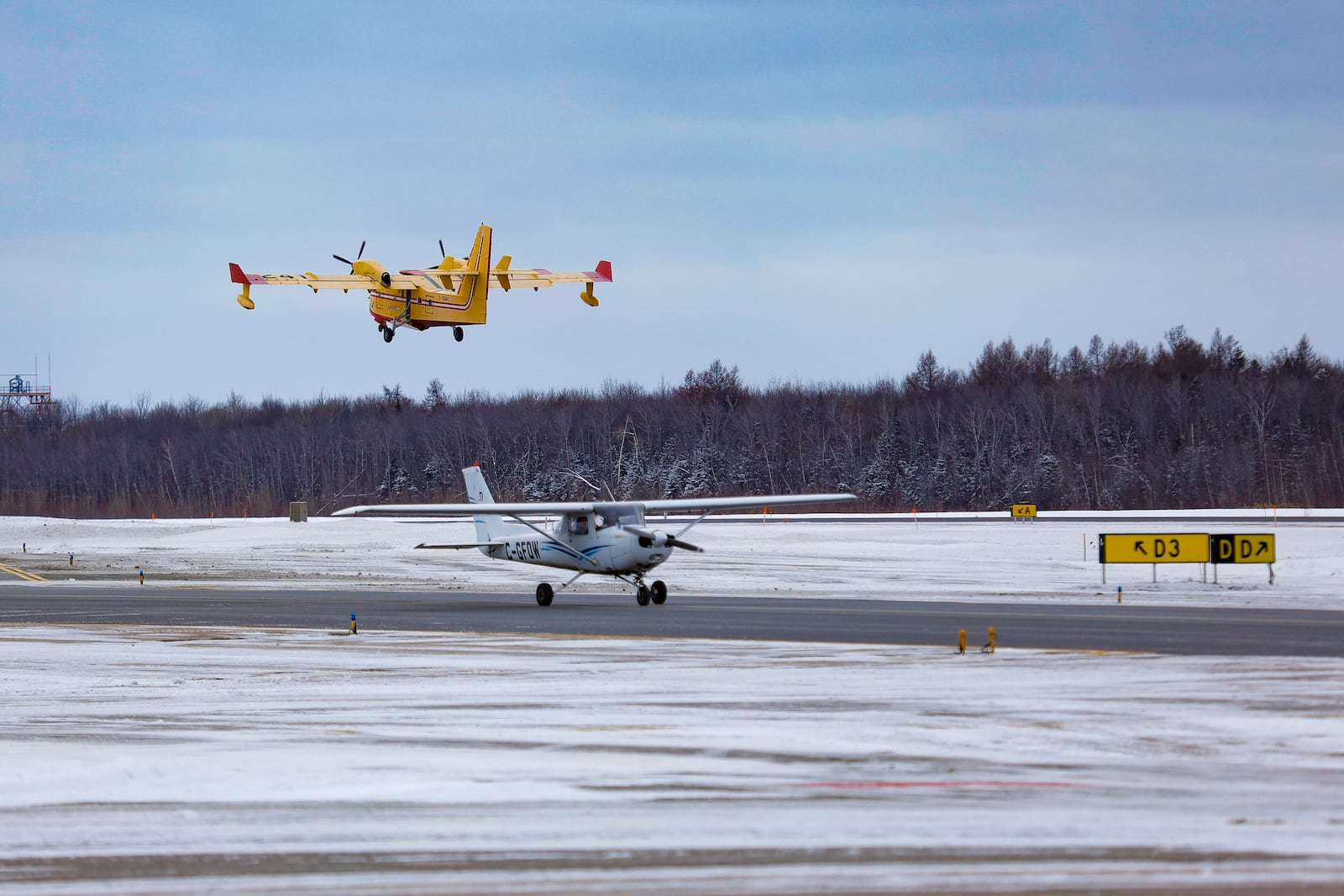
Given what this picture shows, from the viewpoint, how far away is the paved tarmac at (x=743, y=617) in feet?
65.9

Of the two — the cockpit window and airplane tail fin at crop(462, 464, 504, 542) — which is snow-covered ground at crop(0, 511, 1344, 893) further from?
airplane tail fin at crop(462, 464, 504, 542)

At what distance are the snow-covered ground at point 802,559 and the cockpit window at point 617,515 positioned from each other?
4434 mm

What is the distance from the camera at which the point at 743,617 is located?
25250mm

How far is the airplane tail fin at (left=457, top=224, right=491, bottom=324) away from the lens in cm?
2389

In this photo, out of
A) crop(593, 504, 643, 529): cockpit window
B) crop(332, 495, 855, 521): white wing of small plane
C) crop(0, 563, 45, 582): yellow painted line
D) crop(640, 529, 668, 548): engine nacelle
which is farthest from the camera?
crop(0, 563, 45, 582): yellow painted line

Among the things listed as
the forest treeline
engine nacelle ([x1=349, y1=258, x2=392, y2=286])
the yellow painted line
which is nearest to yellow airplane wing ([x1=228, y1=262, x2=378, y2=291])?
engine nacelle ([x1=349, y1=258, x2=392, y2=286])

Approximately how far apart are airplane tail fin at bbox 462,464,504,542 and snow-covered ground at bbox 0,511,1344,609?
3.01m

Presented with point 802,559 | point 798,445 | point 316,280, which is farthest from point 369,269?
point 798,445

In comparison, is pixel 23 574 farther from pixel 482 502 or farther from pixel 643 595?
pixel 643 595

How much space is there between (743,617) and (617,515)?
6.31 meters

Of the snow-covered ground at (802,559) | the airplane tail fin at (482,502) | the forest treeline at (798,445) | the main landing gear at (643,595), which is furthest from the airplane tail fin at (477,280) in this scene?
the forest treeline at (798,445)

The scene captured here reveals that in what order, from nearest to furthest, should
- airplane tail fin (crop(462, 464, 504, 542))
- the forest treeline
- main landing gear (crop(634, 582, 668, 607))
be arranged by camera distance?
main landing gear (crop(634, 582, 668, 607)) < airplane tail fin (crop(462, 464, 504, 542)) < the forest treeline

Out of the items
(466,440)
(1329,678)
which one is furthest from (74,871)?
(466,440)

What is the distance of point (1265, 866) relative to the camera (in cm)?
725
